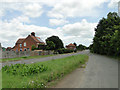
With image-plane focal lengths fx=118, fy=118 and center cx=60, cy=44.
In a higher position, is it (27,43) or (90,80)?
(27,43)

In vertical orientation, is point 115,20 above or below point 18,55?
above

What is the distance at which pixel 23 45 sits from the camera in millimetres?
53156

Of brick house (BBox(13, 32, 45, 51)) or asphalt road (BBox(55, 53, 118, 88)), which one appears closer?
asphalt road (BBox(55, 53, 118, 88))

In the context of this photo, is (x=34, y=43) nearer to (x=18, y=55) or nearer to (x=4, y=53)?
(x=18, y=55)

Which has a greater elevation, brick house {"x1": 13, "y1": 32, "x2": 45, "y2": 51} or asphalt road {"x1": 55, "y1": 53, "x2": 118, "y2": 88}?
brick house {"x1": 13, "y1": 32, "x2": 45, "y2": 51}

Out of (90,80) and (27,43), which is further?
(27,43)

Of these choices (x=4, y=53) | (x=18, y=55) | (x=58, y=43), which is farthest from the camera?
(x=58, y=43)

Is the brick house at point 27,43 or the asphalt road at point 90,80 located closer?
the asphalt road at point 90,80

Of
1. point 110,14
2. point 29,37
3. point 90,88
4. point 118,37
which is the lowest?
point 90,88

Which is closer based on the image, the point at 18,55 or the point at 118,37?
the point at 118,37

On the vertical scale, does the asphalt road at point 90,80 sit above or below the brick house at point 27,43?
below

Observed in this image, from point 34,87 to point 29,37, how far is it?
49217 mm

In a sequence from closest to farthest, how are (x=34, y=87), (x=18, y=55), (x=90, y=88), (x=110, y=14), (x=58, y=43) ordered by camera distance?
(x=34, y=87) → (x=90, y=88) → (x=18, y=55) → (x=110, y=14) → (x=58, y=43)

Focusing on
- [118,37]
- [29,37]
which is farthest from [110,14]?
[29,37]
